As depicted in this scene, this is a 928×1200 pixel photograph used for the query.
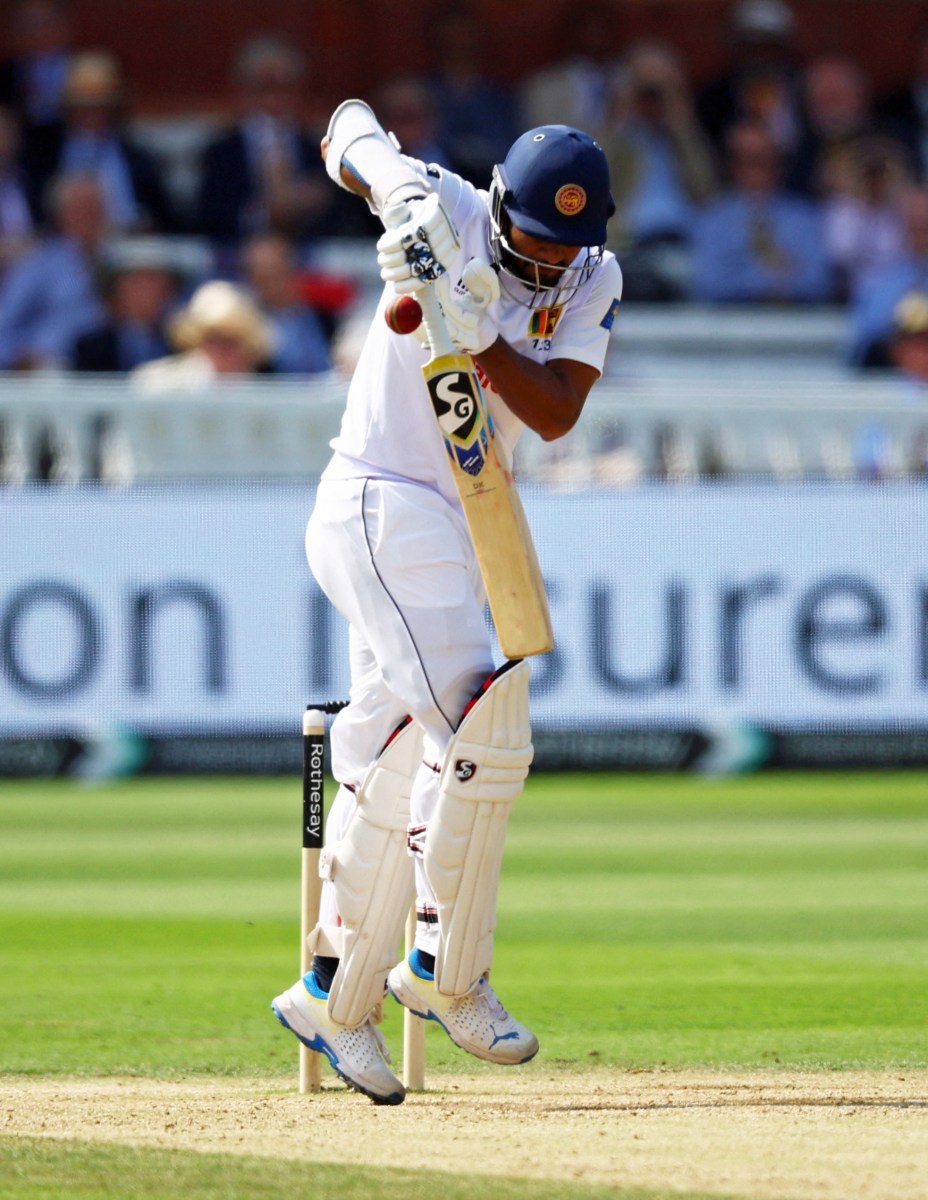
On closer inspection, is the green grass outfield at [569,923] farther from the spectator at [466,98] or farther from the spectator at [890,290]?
the spectator at [466,98]

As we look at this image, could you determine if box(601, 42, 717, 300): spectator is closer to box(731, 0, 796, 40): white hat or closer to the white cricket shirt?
box(731, 0, 796, 40): white hat

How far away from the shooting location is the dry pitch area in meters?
3.75

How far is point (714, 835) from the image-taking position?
8992mm

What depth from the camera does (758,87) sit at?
14.9 m

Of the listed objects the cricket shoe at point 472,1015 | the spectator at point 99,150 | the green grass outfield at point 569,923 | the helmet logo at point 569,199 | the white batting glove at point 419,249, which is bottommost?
the green grass outfield at point 569,923

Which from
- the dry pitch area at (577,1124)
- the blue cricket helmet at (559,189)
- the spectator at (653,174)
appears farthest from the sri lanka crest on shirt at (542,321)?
the spectator at (653,174)

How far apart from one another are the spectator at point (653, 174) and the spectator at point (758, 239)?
0.21m

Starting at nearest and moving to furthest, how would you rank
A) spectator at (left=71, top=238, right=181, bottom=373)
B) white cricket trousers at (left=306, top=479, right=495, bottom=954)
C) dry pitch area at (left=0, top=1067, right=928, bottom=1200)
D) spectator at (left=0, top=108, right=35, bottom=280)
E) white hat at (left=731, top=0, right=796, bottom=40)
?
dry pitch area at (left=0, top=1067, right=928, bottom=1200) → white cricket trousers at (left=306, top=479, right=495, bottom=954) → spectator at (left=71, top=238, right=181, bottom=373) → spectator at (left=0, top=108, right=35, bottom=280) → white hat at (left=731, top=0, right=796, bottom=40)

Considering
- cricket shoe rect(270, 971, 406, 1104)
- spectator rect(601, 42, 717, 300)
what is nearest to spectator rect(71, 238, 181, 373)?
spectator rect(601, 42, 717, 300)

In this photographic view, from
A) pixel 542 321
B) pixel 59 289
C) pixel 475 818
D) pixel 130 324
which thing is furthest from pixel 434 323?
pixel 59 289

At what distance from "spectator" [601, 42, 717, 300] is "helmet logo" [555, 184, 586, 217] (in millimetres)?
9805

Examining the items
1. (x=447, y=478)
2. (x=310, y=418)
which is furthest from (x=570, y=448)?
(x=447, y=478)

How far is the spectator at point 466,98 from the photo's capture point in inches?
564

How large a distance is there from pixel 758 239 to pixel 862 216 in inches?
28.2
